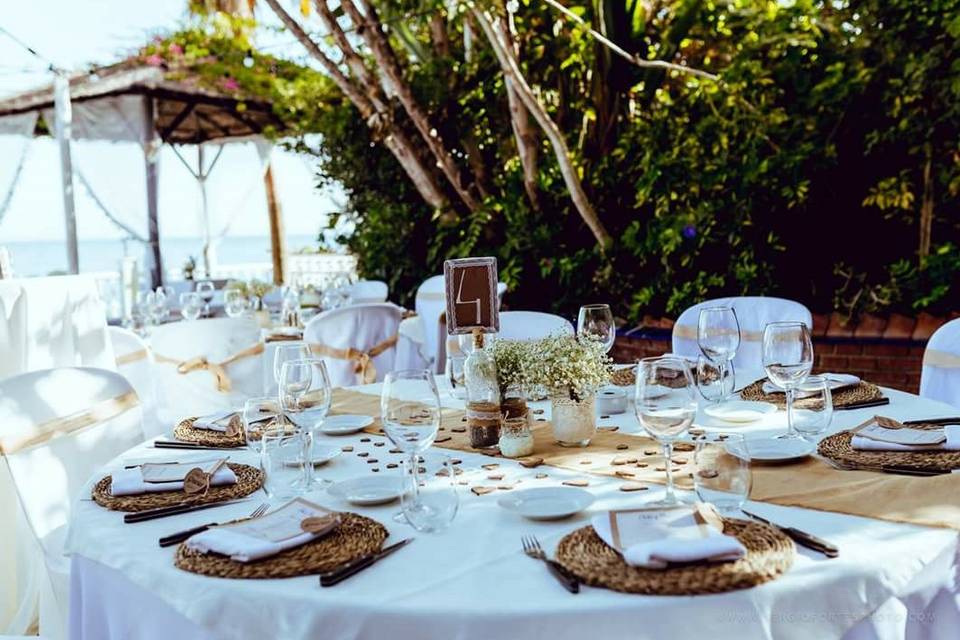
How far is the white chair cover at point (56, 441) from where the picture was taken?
2033mm

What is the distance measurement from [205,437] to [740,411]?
130 cm

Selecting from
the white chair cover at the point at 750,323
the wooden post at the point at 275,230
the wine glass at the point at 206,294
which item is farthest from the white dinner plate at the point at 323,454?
the wooden post at the point at 275,230

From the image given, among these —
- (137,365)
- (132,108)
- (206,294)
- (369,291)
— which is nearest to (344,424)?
(137,365)

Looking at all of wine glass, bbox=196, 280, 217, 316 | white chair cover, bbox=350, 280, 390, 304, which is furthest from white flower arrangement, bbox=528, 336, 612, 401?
white chair cover, bbox=350, 280, 390, 304

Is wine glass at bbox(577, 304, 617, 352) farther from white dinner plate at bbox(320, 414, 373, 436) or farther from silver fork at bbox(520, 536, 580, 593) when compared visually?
silver fork at bbox(520, 536, 580, 593)

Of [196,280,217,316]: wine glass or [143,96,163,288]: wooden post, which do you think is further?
[143,96,163,288]: wooden post

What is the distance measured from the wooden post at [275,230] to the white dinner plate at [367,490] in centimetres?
951

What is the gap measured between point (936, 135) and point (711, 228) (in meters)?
1.28

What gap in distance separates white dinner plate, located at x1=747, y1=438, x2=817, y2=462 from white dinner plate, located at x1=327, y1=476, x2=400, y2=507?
2.25ft

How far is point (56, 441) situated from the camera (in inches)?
83.9

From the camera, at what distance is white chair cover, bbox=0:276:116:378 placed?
110 inches

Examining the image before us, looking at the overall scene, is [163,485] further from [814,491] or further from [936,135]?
[936,135]

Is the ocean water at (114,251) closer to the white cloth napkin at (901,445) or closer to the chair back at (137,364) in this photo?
the chair back at (137,364)

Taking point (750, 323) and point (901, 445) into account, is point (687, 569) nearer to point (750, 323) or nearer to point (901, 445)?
point (901, 445)
